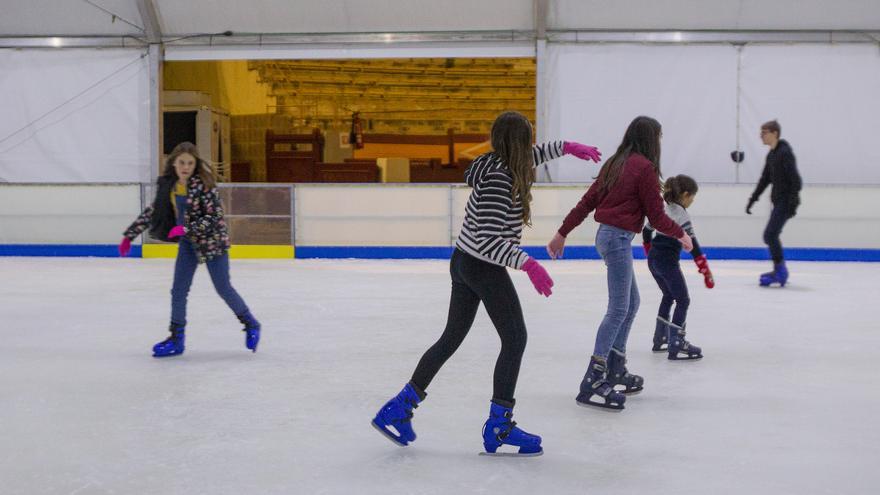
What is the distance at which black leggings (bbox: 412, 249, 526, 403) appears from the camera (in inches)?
137

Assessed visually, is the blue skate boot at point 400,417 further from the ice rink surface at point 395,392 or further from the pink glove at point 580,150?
the pink glove at point 580,150

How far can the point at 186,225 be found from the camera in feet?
18.1

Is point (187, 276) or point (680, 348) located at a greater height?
point (187, 276)

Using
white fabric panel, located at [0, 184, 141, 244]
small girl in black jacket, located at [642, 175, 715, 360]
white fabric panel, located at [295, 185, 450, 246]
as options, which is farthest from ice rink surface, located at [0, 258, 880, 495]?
white fabric panel, located at [0, 184, 141, 244]

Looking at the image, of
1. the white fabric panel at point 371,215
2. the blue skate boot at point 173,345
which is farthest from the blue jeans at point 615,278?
the white fabric panel at point 371,215

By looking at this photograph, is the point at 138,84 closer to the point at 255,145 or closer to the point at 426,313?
the point at 255,145

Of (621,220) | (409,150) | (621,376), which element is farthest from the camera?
(409,150)

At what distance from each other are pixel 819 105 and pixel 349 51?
6.51 m

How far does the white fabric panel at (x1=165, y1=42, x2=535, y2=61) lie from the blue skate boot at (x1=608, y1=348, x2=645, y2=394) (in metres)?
9.80

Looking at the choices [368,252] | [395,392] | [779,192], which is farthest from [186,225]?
[368,252]

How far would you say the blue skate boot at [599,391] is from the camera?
14.1 feet

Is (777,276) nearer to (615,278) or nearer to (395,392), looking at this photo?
(615,278)

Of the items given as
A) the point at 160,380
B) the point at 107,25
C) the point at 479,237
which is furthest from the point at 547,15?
the point at 479,237

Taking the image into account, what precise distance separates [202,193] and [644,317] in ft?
11.0
